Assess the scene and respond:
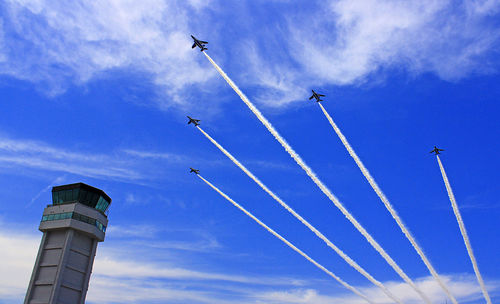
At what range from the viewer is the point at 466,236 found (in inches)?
2987

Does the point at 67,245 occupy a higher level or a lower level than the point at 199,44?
lower

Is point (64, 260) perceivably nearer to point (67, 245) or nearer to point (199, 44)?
point (67, 245)

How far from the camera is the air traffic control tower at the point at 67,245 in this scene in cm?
8444

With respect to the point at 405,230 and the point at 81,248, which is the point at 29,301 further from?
the point at 405,230

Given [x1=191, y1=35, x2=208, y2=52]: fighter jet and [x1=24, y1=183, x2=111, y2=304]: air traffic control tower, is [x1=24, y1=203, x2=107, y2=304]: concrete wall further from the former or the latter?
[x1=191, y1=35, x2=208, y2=52]: fighter jet

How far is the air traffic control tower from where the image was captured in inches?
3324

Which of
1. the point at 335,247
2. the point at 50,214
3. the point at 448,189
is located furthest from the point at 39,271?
the point at 448,189

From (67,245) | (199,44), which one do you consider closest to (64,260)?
(67,245)

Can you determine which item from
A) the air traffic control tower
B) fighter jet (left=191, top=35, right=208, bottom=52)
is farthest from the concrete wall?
fighter jet (left=191, top=35, right=208, bottom=52)

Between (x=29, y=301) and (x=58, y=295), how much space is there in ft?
24.1

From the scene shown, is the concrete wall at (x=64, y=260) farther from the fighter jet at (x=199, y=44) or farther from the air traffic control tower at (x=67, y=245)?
the fighter jet at (x=199, y=44)

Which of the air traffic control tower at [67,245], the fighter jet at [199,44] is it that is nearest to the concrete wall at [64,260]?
the air traffic control tower at [67,245]

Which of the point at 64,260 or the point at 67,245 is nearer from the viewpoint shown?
the point at 64,260

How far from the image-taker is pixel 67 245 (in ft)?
287
